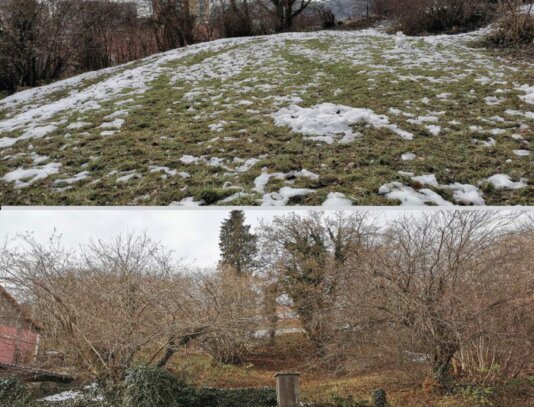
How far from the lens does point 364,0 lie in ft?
78.6

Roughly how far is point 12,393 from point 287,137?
21.5ft

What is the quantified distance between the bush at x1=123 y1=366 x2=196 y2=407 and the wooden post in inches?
98.1

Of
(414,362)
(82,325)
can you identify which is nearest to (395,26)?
(414,362)

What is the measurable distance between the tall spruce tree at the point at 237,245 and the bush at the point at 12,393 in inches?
262

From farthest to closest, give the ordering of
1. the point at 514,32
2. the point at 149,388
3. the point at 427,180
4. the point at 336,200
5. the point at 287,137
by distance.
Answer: the point at 514,32 < the point at 149,388 < the point at 287,137 < the point at 427,180 < the point at 336,200

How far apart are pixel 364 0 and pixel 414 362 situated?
20.4 m

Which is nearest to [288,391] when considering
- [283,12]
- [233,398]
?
[233,398]

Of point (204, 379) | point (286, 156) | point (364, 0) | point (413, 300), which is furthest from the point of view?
point (364, 0)

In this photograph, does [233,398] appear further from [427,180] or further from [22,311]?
[427,180]

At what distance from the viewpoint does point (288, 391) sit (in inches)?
211

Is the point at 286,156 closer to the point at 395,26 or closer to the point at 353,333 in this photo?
the point at 353,333

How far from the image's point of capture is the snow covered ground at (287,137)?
16.6 ft

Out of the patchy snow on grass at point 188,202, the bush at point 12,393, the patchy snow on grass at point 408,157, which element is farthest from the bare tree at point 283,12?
the patchy snow on grass at point 188,202

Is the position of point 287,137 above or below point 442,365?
above
